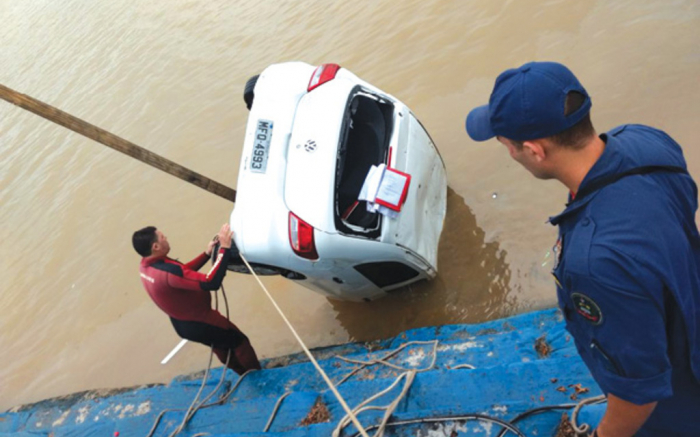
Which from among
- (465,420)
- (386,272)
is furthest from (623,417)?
(386,272)

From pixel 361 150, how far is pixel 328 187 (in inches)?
41.4

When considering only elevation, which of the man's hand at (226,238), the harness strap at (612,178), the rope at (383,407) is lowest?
the rope at (383,407)

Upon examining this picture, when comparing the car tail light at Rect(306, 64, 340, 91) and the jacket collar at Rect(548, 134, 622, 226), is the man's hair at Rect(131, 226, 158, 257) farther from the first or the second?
the jacket collar at Rect(548, 134, 622, 226)

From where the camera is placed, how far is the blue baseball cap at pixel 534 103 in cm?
152

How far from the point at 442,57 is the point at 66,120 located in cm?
546

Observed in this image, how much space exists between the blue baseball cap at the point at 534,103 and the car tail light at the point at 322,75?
2.82 metres

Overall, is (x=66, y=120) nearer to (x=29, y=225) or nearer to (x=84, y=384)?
(x=84, y=384)

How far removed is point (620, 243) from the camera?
4.40 feet

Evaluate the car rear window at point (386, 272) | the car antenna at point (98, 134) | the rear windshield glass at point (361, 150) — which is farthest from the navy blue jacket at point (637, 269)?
the car antenna at point (98, 134)

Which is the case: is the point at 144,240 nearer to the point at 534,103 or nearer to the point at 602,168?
the point at 534,103

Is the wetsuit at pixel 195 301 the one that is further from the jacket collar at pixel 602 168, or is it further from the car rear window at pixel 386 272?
the jacket collar at pixel 602 168

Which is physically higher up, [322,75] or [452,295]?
[322,75]

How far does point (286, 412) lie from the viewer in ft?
12.1

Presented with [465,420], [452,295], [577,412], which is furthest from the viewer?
[452,295]
